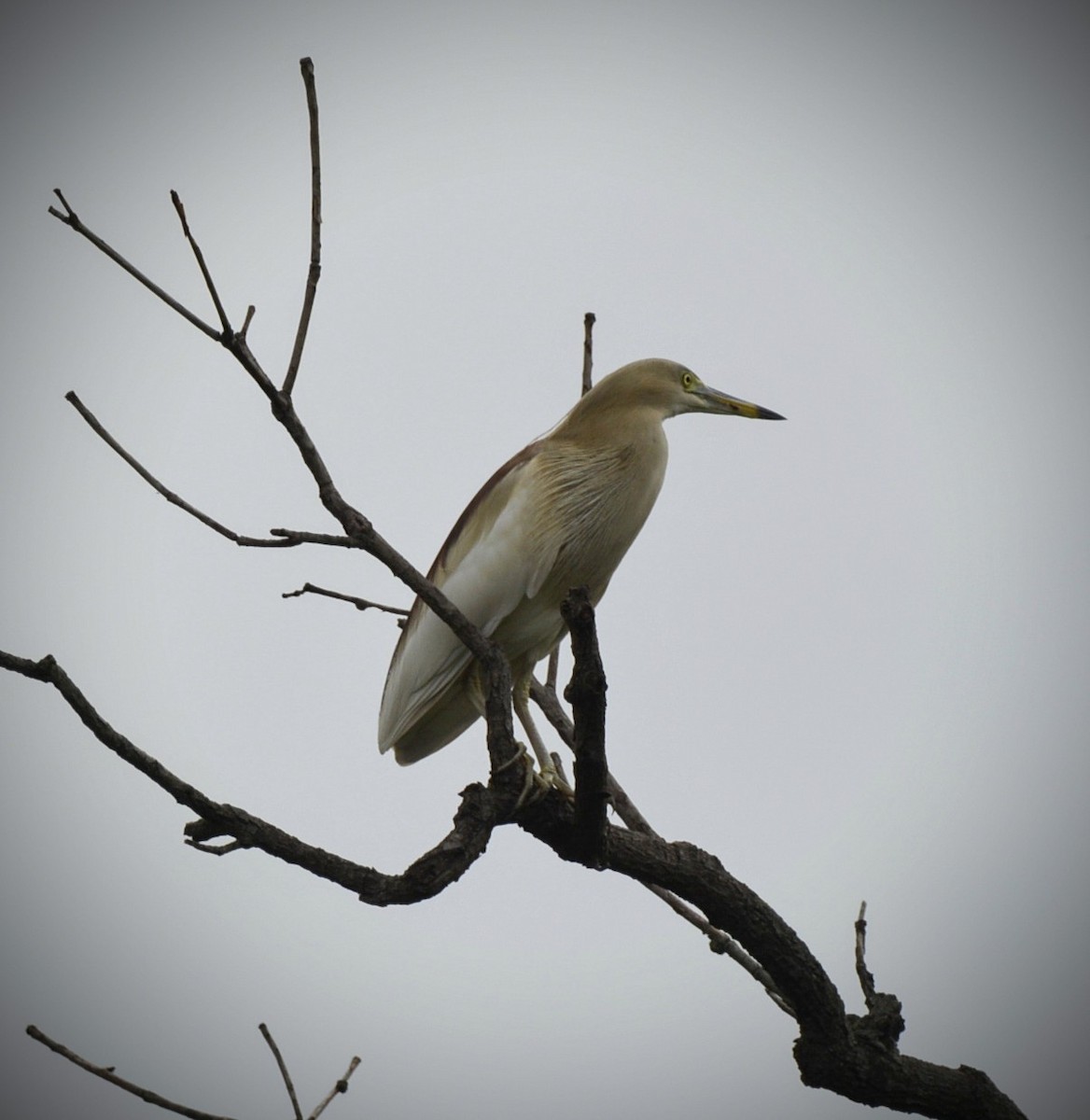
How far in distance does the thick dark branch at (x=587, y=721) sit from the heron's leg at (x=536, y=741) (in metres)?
0.25

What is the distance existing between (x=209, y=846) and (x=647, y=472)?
2.05 meters

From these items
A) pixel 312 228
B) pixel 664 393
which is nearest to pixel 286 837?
pixel 312 228

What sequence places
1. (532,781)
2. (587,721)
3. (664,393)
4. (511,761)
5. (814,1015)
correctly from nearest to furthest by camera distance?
(587,721), (511,761), (532,781), (814,1015), (664,393)

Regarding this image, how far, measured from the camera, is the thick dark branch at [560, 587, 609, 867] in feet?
7.98

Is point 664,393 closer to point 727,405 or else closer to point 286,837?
point 727,405

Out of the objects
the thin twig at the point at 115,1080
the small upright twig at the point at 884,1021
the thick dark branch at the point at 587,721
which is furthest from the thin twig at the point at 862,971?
the thin twig at the point at 115,1080

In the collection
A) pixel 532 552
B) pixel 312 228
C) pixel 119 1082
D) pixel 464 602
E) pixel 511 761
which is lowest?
pixel 119 1082

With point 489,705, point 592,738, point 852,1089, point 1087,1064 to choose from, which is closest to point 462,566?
point 489,705

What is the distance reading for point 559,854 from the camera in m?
2.84

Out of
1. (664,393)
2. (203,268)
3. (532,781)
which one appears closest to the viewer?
(203,268)

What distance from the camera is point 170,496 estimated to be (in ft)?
7.77

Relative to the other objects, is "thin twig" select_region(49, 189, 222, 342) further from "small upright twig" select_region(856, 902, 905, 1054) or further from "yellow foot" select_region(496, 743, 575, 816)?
"small upright twig" select_region(856, 902, 905, 1054)

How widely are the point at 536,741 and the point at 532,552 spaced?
61cm

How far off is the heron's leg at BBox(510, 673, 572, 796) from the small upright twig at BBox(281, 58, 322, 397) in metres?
1.27
